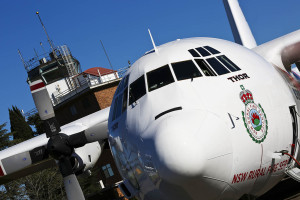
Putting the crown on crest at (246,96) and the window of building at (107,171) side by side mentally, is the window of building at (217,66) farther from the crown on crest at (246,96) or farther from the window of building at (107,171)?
the window of building at (107,171)

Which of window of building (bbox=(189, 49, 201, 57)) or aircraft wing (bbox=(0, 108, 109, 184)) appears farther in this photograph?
aircraft wing (bbox=(0, 108, 109, 184))

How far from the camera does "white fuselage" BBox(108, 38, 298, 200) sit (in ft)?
23.8

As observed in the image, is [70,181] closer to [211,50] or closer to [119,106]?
[119,106]

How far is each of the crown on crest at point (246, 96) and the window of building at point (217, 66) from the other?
567 millimetres

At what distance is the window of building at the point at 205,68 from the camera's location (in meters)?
9.11

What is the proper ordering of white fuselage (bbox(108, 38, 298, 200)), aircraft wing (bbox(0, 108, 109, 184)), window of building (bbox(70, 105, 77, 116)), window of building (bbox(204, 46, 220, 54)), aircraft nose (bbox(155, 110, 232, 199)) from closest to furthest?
aircraft nose (bbox(155, 110, 232, 199)) → white fuselage (bbox(108, 38, 298, 200)) → window of building (bbox(204, 46, 220, 54)) → aircraft wing (bbox(0, 108, 109, 184)) → window of building (bbox(70, 105, 77, 116))

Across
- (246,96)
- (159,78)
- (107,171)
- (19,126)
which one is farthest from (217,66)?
(19,126)

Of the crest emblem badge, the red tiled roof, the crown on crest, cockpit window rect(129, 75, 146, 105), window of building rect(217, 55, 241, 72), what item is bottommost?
the crest emblem badge

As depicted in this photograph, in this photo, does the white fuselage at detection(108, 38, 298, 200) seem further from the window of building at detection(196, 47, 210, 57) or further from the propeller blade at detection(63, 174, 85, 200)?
the propeller blade at detection(63, 174, 85, 200)

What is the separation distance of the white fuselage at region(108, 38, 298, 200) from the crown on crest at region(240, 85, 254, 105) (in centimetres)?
6

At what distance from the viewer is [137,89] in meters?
9.60

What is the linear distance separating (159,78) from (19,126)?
59.2 metres

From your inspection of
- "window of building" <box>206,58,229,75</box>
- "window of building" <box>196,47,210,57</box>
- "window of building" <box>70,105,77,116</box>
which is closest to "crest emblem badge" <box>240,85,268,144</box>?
"window of building" <box>206,58,229,75</box>

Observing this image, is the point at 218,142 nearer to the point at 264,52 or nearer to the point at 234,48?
the point at 234,48
